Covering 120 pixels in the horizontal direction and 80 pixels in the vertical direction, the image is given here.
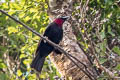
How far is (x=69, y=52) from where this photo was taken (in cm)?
331

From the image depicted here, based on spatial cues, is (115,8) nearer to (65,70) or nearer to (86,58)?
(86,58)

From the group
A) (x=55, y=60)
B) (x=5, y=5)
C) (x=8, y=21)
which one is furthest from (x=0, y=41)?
(x=55, y=60)

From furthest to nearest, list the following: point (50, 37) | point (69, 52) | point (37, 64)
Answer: point (50, 37) → point (37, 64) → point (69, 52)

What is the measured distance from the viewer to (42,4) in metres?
3.86

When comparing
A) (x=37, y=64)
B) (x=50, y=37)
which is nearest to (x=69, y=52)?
(x=37, y=64)

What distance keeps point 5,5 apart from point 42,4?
0.66 meters

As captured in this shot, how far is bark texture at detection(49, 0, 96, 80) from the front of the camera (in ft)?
10.4

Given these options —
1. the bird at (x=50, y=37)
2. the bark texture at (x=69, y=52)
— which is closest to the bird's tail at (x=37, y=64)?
the bird at (x=50, y=37)

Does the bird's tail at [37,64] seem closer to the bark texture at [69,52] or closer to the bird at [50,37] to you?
the bird at [50,37]

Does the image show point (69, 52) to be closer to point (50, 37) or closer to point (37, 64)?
point (37, 64)

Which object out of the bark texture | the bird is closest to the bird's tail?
the bird

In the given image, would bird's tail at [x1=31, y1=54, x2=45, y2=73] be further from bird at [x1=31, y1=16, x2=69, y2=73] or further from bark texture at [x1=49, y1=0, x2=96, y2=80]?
bark texture at [x1=49, y1=0, x2=96, y2=80]

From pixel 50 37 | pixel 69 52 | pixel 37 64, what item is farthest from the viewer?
pixel 50 37

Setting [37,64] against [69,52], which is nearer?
[69,52]
